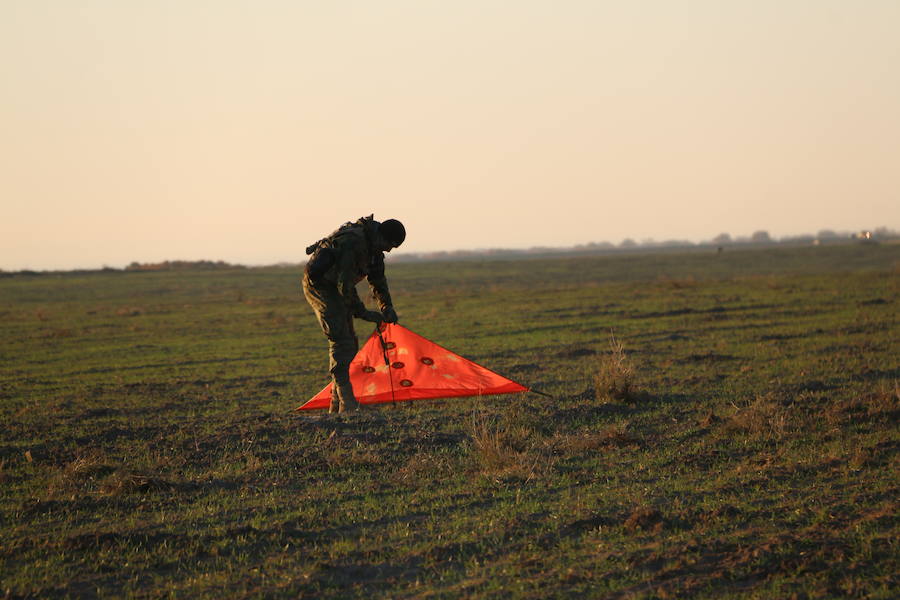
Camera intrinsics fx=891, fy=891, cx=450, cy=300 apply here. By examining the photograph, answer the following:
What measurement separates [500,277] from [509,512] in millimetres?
55663

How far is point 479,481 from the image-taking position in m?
7.55

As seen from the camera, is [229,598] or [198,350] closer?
[229,598]

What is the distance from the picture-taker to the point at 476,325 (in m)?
24.5

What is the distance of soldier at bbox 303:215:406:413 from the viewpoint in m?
9.91

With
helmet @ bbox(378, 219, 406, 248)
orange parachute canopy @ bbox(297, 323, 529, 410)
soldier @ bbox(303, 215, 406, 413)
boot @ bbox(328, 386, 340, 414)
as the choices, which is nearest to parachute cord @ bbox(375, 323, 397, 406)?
orange parachute canopy @ bbox(297, 323, 529, 410)

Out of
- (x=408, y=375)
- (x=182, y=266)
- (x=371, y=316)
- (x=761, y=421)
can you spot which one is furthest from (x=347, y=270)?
(x=182, y=266)

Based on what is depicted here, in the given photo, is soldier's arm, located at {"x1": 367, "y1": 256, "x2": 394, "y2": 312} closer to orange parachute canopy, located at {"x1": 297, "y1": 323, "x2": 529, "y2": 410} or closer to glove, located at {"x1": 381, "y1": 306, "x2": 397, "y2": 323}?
glove, located at {"x1": 381, "y1": 306, "x2": 397, "y2": 323}

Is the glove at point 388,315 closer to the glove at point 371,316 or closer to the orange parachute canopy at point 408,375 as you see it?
the glove at point 371,316

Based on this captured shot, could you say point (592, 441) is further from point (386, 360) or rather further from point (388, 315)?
point (386, 360)

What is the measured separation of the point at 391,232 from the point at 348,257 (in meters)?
0.63

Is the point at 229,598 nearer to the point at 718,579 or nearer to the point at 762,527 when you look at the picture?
the point at 718,579

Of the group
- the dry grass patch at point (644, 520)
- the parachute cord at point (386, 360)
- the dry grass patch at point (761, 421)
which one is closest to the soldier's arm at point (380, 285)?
the parachute cord at point (386, 360)

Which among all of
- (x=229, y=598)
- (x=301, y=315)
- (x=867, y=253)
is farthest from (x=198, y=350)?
(x=867, y=253)

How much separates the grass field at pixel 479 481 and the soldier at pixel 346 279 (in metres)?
0.76
